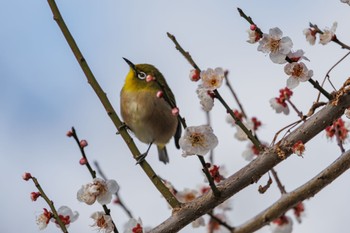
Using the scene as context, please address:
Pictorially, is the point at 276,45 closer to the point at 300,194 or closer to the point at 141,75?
the point at 300,194

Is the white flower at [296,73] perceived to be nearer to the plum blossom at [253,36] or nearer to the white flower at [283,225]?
the plum blossom at [253,36]

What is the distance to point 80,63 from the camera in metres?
2.73

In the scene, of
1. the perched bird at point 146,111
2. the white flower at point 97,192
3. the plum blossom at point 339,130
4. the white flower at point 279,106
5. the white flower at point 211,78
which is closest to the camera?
the white flower at point 211,78

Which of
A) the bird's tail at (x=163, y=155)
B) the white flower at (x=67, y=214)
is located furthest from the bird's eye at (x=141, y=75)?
the white flower at (x=67, y=214)

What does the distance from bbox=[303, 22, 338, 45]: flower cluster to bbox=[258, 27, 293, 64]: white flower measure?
0.23 meters

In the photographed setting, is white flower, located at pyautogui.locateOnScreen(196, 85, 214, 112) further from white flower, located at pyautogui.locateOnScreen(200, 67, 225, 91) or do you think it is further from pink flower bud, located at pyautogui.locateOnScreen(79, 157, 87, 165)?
pink flower bud, located at pyautogui.locateOnScreen(79, 157, 87, 165)

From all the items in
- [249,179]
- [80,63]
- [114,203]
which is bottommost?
[249,179]

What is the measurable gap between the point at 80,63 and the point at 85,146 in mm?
404

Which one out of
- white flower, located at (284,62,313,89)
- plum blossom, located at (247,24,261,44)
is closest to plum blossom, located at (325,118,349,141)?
white flower, located at (284,62,313,89)

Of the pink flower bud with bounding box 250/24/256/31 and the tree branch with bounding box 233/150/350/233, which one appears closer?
the pink flower bud with bounding box 250/24/256/31

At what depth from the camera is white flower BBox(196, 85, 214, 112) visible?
2.65 metres

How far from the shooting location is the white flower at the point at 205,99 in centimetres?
265

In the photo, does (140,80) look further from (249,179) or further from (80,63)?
(249,179)

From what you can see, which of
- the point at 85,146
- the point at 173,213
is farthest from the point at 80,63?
the point at 173,213
